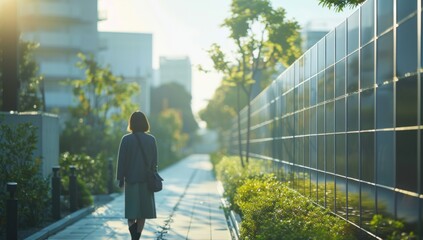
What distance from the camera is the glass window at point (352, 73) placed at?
923cm

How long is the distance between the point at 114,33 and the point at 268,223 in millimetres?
81599

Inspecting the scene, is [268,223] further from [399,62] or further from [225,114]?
[225,114]

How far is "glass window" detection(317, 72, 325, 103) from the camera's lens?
11875mm

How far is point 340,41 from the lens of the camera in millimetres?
10406

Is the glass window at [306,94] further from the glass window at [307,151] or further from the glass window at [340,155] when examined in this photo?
the glass window at [340,155]

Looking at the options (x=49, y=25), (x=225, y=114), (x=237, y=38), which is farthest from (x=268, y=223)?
(x=225, y=114)

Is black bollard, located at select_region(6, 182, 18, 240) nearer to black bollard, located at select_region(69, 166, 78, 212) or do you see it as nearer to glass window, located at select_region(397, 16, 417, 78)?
black bollard, located at select_region(69, 166, 78, 212)

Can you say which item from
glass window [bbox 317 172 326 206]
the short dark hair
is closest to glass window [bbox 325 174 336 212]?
glass window [bbox 317 172 326 206]

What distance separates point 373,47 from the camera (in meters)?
8.22

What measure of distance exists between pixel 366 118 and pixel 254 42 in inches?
627

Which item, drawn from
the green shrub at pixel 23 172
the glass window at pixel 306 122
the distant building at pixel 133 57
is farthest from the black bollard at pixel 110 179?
the distant building at pixel 133 57

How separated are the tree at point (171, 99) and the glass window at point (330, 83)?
88.7 m

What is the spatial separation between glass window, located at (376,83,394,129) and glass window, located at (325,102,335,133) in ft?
9.51

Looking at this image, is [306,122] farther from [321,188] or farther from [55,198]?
[55,198]
